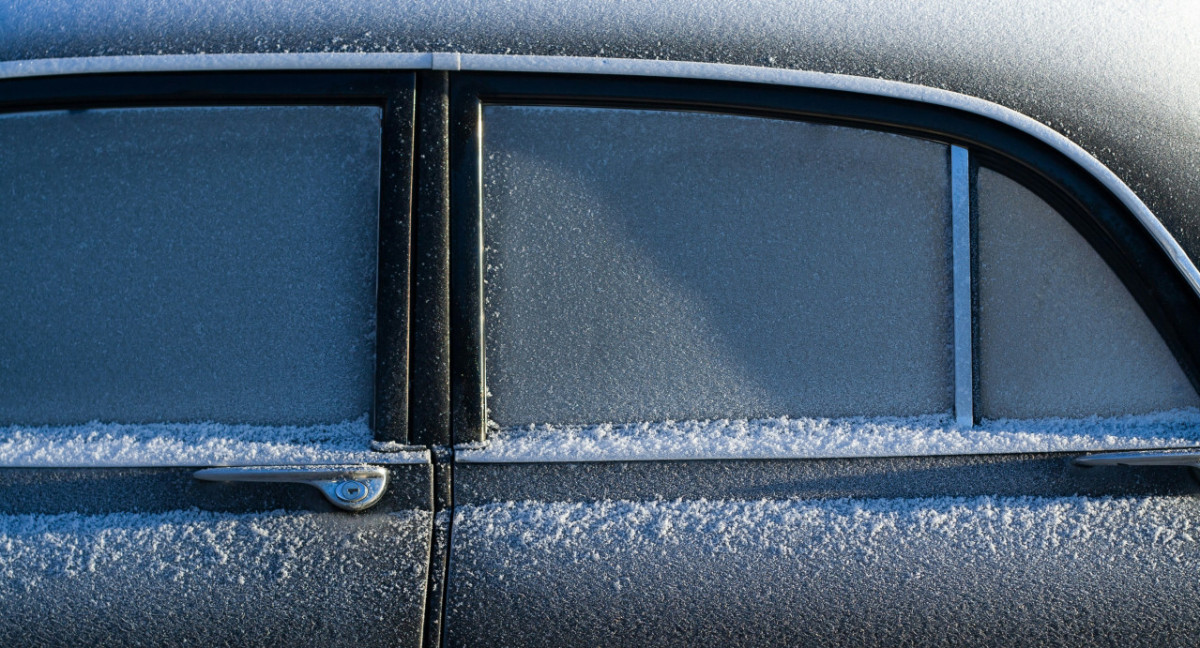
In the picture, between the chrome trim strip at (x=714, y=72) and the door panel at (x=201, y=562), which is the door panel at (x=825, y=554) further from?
the chrome trim strip at (x=714, y=72)

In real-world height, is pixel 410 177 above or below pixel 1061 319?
above

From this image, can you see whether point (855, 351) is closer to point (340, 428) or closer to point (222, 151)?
point (340, 428)

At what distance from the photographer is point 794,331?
1.28 metres

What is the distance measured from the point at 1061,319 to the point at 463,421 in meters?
0.94

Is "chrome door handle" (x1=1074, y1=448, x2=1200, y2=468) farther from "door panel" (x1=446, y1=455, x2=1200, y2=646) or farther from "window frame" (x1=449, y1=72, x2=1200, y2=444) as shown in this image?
"window frame" (x1=449, y1=72, x2=1200, y2=444)

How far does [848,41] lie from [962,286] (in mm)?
428

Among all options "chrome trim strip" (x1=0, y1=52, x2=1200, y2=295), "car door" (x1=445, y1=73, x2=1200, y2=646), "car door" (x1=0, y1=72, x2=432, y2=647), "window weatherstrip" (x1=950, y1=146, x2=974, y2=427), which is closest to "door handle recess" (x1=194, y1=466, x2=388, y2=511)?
"car door" (x1=0, y1=72, x2=432, y2=647)

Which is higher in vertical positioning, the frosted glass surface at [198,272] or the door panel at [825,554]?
the frosted glass surface at [198,272]

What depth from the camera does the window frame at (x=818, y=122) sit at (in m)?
1.28

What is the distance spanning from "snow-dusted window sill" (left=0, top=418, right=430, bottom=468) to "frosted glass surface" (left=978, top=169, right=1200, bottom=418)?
0.91 m

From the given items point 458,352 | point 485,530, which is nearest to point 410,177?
point 458,352

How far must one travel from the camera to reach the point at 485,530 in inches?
48.0

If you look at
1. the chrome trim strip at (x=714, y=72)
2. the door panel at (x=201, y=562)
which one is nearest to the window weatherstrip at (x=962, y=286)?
the chrome trim strip at (x=714, y=72)

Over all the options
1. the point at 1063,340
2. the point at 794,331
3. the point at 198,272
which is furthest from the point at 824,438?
the point at 198,272
